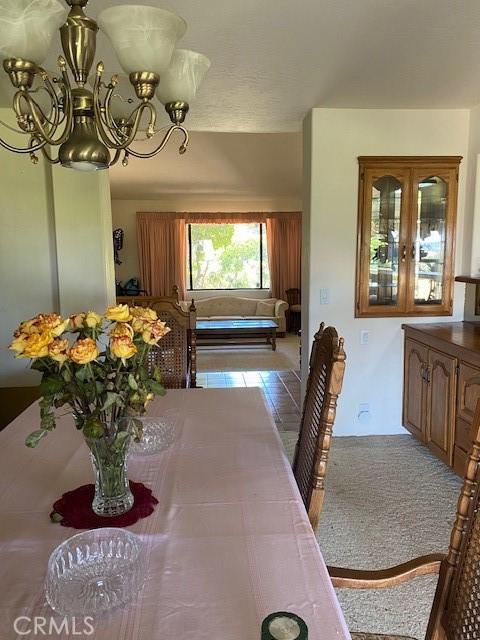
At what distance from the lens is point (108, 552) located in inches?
43.3

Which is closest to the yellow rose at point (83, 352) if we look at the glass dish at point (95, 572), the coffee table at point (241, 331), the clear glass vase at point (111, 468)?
the clear glass vase at point (111, 468)

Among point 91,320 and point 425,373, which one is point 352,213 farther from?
point 91,320

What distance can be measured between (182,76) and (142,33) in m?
0.30

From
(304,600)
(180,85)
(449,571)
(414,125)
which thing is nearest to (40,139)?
(180,85)

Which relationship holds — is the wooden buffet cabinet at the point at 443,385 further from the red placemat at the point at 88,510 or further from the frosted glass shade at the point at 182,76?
the frosted glass shade at the point at 182,76

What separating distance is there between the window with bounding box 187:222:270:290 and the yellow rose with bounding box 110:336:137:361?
27.2 feet

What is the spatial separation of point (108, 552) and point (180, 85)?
1.41 meters

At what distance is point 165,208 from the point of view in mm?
9109

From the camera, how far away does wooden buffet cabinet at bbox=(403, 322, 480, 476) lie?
2812mm

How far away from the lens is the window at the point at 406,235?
3490 mm

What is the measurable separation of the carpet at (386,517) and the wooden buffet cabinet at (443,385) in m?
0.19

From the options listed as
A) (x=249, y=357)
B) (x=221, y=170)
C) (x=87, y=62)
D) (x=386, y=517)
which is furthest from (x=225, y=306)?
(x=87, y=62)

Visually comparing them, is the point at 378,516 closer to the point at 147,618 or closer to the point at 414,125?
the point at 147,618

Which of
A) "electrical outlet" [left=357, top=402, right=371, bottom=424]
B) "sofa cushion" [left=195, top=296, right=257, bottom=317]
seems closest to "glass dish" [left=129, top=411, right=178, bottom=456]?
"electrical outlet" [left=357, top=402, right=371, bottom=424]
